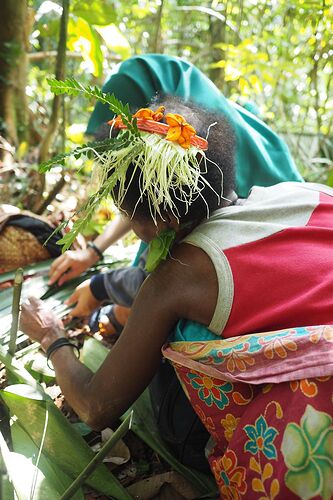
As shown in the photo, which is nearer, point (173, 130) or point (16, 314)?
point (173, 130)

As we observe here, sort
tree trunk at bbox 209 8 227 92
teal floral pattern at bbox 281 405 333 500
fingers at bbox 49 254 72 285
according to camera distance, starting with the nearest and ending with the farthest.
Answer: teal floral pattern at bbox 281 405 333 500 → fingers at bbox 49 254 72 285 → tree trunk at bbox 209 8 227 92

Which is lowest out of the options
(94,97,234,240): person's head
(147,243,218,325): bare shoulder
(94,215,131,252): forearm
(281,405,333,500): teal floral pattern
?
(94,215,131,252): forearm

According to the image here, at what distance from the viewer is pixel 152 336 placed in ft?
3.37

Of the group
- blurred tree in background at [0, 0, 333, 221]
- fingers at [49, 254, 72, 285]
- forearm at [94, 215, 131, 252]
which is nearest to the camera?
fingers at [49, 254, 72, 285]

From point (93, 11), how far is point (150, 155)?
49.9 inches

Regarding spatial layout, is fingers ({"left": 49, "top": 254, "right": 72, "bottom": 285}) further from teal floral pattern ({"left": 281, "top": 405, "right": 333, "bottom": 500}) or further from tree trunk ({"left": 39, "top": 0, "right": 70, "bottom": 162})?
teal floral pattern ({"left": 281, "top": 405, "right": 333, "bottom": 500})

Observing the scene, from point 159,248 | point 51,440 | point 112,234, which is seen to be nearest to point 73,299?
point 112,234

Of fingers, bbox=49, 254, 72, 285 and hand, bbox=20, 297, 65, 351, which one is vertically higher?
hand, bbox=20, 297, 65, 351

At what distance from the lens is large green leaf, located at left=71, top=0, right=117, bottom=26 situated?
1928 millimetres

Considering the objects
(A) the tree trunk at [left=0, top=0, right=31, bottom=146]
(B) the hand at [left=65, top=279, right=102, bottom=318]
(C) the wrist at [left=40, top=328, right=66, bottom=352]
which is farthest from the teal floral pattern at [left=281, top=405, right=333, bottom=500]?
(A) the tree trunk at [left=0, top=0, right=31, bottom=146]

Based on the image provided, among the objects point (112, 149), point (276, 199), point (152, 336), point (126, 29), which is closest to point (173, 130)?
point (112, 149)

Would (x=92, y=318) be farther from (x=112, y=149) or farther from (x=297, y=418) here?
(x=297, y=418)

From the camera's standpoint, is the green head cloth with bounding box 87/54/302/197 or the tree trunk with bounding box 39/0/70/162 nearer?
the green head cloth with bounding box 87/54/302/197

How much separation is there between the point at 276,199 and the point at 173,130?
0.99ft
